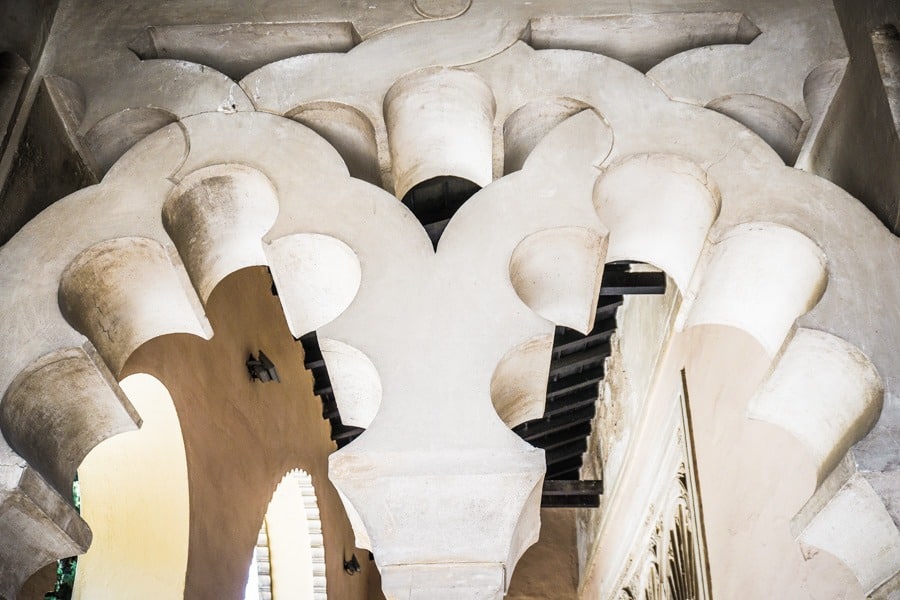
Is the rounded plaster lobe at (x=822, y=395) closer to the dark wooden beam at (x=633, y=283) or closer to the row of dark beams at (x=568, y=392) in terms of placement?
the dark wooden beam at (x=633, y=283)

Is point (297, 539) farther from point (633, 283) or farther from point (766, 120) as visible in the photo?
point (766, 120)

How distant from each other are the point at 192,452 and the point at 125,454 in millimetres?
483

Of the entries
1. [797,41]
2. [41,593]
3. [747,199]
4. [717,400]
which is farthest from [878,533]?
[41,593]

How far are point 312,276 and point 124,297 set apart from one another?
53cm

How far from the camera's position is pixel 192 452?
5828mm

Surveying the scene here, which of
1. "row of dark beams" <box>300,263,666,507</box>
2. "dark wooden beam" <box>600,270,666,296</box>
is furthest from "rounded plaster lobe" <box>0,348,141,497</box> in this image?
"row of dark beams" <box>300,263,666,507</box>

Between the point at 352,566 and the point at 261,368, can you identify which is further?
the point at 352,566

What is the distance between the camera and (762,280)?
9.43ft

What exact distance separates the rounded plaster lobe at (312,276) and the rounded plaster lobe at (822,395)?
1114mm

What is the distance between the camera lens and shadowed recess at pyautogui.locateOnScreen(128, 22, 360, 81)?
3.27 meters

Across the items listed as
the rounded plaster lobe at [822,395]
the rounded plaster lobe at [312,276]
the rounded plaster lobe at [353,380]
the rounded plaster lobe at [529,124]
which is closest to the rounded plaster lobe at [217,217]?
the rounded plaster lobe at [312,276]

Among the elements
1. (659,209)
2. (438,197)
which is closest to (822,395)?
(659,209)

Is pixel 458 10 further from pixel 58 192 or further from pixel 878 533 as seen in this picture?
pixel 878 533

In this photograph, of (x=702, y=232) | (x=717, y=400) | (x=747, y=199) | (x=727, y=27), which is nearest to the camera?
(x=747, y=199)
